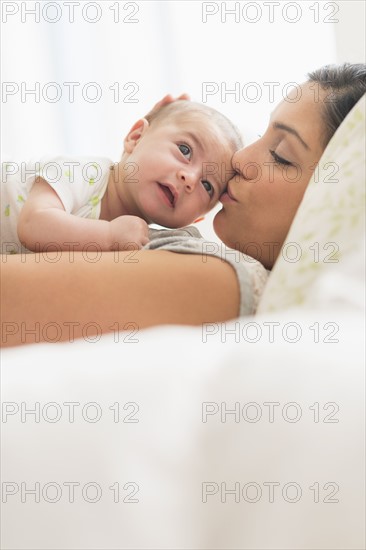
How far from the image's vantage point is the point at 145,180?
4.39ft

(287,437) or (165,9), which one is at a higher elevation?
(165,9)

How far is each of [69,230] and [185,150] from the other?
326mm

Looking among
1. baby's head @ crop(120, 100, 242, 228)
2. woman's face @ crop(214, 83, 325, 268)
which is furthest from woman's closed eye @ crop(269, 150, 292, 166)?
baby's head @ crop(120, 100, 242, 228)

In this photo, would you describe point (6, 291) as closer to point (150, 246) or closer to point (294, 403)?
point (150, 246)

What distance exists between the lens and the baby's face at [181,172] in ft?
4.37

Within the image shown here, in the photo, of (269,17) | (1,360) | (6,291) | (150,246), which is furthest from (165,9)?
(1,360)

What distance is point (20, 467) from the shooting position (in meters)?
0.40

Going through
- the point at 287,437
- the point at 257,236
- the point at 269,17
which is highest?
the point at 269,17

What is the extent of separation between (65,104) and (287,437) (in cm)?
276

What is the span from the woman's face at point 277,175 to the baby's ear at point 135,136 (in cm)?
27

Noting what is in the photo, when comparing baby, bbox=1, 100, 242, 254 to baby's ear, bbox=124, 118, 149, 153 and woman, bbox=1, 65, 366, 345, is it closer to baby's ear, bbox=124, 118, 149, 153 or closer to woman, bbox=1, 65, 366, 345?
baby's ear, bbox=124, 118, 149, 153

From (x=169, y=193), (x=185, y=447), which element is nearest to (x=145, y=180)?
(x=169, y=193)

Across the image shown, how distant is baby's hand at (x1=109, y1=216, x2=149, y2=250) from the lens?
1.17 m

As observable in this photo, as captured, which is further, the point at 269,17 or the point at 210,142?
the point at 269,17
